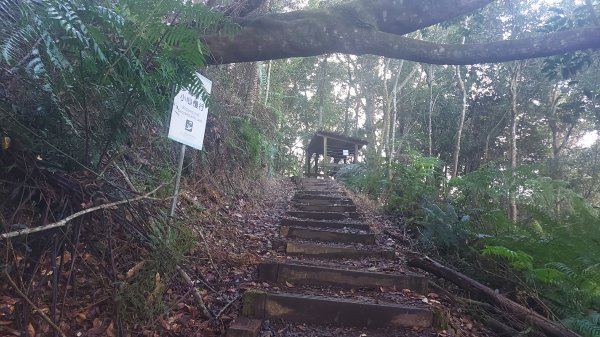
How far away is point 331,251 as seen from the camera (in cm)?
508

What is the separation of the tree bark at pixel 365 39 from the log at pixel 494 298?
7.80 ft

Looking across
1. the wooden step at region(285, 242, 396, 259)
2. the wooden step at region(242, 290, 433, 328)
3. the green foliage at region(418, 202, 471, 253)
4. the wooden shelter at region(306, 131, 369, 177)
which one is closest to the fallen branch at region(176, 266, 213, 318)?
the wooden step at region(242, 290, 433, 328)

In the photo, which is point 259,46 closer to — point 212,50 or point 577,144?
point 212,50

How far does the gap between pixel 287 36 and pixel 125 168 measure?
2192 millimetres

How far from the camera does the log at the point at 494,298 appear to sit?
10.5 ft

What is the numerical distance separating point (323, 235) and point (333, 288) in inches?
67.1

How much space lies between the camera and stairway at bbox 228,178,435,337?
3434 mm

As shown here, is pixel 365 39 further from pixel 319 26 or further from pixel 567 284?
pixel 567 284

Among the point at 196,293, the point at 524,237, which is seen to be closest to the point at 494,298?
the point at 524,237

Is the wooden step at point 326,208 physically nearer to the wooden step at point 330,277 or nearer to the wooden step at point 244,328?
the wooden step at point 330,277

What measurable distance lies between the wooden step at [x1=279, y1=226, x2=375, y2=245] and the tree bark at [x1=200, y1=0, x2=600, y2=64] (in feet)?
8.64

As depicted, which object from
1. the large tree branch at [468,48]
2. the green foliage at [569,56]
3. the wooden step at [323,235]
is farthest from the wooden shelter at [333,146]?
the large tree branch at [468,48]

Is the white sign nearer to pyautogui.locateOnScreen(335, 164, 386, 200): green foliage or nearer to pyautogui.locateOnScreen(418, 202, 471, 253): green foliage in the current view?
pyautogui.locateOnScreen(418, 202, 471, 253): green foliage

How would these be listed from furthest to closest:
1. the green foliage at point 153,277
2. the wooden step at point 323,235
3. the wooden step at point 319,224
Result: 1. the wooden step at point 319,224
2. the wooden step at point 323,235
3. the green foliage at point 153,277
